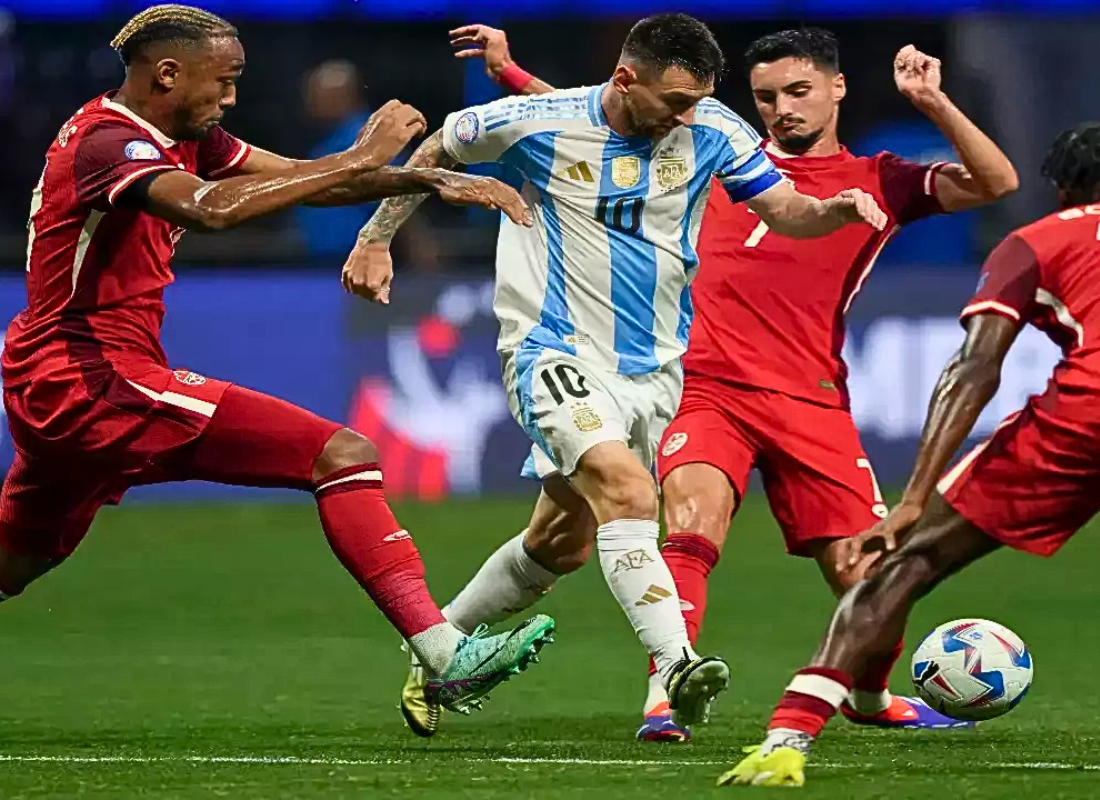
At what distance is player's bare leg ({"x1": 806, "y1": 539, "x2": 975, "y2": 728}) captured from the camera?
26.3 ft

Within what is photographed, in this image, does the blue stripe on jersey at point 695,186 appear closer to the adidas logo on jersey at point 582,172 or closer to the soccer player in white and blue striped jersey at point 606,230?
the soccer player in white and blue striped jersey at point 606,230

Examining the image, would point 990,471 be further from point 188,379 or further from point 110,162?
point 110,162

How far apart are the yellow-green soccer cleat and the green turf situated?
0.06m

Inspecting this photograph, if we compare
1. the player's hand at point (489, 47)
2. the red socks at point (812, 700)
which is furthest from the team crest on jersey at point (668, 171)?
the red socks at point (812, 700)

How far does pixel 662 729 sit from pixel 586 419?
37.9 inches

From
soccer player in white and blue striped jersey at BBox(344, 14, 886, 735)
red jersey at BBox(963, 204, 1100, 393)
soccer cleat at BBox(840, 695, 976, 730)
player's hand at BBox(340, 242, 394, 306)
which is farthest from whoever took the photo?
soccer cleat at BBox(840, 695, 976, 730)

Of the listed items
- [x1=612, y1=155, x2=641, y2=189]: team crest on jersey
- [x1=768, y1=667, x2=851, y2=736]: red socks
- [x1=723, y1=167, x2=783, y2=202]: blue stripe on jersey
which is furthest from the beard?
[x1=768, y1=667, x2=851, y2=736]: red socks

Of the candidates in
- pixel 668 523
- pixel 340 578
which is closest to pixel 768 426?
pixel 668 523

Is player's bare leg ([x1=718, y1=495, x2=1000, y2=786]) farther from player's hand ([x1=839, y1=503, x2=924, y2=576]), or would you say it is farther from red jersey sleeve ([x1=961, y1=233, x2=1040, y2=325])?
red jersey sleeve ([x1=961, y1=233, x2=1040, y2=325])

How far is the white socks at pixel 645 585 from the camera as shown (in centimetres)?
718

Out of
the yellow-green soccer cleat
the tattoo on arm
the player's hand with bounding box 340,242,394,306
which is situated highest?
Answer: the tattoo on arm

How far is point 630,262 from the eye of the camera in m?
7.81

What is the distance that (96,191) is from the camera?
699 centimetres

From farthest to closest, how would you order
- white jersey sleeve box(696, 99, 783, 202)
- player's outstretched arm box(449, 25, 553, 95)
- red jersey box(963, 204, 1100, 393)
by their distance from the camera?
player's outstretched arm box(449, 25, 553, 95)
white jersey sleeve box(696, 99, 783, 202)
red jersey box(963, 204, 1100, 393)
